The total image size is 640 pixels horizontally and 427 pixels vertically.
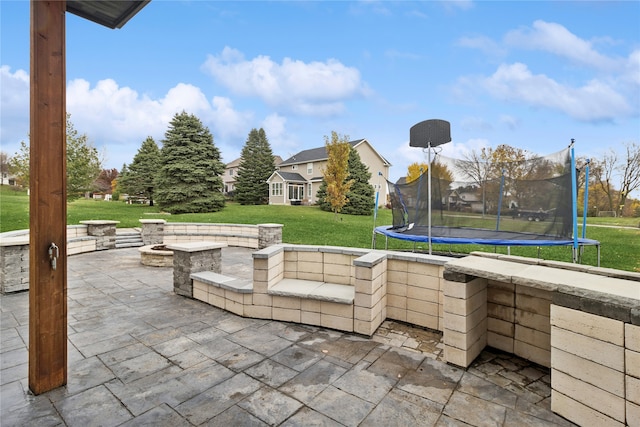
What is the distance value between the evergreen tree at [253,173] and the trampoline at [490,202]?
2483 centimetres

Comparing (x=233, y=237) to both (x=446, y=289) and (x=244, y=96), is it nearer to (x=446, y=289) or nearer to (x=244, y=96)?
(x=446, y=289)

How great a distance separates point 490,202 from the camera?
710 centimetres

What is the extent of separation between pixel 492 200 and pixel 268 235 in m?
6.21

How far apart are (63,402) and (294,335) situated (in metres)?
1.93

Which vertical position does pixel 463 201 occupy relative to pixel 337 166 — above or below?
below

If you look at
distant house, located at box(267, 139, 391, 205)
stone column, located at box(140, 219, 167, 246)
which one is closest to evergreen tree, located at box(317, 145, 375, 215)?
distant house, located at box(267, 139, 391, 205)

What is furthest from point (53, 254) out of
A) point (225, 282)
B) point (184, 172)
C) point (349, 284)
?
point (184, 172)

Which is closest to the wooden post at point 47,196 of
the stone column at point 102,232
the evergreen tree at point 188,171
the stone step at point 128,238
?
the stone column at point 102,232

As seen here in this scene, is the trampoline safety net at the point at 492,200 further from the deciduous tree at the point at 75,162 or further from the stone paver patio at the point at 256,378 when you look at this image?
the deciduous tree at the point at 75,162

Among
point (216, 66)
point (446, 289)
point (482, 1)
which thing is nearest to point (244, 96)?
point (216, 66)

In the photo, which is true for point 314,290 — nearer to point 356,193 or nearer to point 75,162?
point 75,162

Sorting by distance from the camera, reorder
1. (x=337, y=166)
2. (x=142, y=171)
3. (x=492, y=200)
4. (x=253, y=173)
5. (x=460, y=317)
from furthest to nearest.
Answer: (x=253, y=173), (x=142, y=171), (x=337, y=166), (x=492, y=200), (x=460, y=317)

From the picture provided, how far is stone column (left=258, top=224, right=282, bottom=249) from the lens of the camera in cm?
925

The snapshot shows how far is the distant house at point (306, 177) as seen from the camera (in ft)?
97.0
